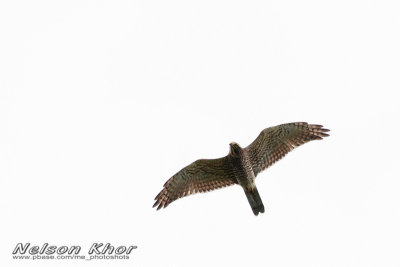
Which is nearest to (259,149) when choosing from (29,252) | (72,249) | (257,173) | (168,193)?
(257,173)

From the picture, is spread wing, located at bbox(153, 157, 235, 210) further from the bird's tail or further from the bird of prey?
the bird's tail

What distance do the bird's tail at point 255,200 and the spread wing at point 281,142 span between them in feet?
1.85

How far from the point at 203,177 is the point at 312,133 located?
132 inches

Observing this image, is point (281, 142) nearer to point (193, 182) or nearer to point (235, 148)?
point (235, 148)

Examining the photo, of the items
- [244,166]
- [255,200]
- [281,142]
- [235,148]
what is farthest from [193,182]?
[281,142]

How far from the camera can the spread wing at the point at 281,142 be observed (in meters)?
17.0

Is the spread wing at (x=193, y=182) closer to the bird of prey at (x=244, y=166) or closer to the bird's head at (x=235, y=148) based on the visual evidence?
the bird of prey at (x=244, y=166)

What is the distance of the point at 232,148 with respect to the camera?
54.6ft

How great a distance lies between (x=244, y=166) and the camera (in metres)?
16.8

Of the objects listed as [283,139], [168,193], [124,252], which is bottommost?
[124,252]

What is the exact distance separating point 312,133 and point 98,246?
727 centimetres

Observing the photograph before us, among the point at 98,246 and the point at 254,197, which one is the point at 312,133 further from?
the point at 98,246

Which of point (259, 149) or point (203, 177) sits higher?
point (259, 149)

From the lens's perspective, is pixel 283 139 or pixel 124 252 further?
pixel 124 252
